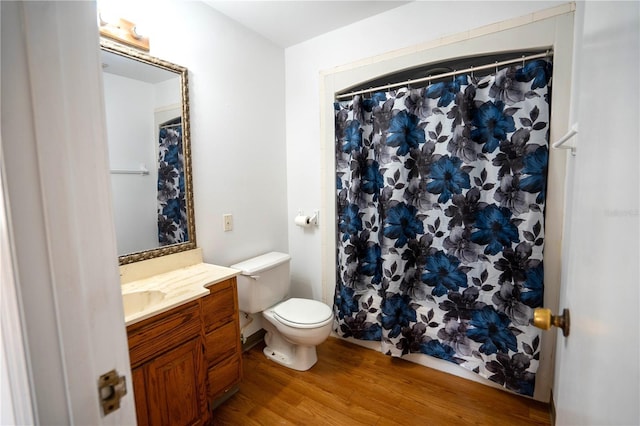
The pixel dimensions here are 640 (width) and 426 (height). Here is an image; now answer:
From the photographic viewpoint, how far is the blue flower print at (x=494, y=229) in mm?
1667

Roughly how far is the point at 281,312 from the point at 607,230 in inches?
72.2

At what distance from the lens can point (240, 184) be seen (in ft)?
7.11

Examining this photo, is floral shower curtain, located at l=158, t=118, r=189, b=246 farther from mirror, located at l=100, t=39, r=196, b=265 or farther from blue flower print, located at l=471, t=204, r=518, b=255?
blue flower print, located at l=471, t=204, r=518, b=255

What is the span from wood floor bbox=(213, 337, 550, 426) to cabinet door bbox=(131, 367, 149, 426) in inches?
22.0

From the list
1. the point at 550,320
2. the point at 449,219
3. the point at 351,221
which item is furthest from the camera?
the point at 351,221

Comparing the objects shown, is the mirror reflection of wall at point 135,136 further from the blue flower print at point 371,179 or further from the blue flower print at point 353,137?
the blue flower print at point 371,179

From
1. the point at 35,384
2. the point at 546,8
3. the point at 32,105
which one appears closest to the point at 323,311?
the point at 35,384

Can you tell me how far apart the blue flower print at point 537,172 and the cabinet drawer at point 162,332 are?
1925 millimetres

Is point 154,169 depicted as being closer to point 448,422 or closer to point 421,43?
point 421,43

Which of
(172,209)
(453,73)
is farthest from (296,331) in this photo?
(453,73)

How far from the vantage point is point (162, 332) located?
1.25m

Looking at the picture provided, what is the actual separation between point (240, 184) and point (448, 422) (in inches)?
79.8

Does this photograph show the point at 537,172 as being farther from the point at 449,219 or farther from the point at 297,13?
the point at 297,13

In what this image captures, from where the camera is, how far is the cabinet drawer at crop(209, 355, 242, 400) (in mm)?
1566
